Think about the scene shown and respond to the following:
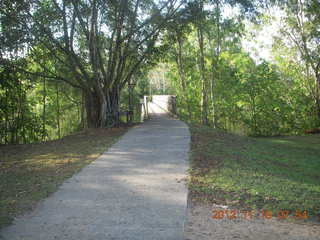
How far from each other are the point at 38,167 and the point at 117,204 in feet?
12.6

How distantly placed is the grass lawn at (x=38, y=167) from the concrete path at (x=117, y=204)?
0.28m

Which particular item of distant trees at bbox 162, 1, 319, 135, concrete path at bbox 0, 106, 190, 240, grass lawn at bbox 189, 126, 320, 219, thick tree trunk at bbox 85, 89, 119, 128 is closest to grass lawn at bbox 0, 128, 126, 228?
concrete path at bbox 0, 106, 190, 240

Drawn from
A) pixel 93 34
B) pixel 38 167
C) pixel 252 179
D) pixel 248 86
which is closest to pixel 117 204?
pixel 252 179

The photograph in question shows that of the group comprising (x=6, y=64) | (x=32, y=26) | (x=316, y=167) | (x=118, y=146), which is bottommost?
(x=316, y=167)

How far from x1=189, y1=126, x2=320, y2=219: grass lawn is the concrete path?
434mm

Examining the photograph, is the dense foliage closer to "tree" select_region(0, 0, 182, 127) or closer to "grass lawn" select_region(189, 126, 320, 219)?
"tree" select_region(0, 0, 182, 127)

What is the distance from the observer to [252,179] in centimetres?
724

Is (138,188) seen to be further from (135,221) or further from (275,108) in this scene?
(275,108)

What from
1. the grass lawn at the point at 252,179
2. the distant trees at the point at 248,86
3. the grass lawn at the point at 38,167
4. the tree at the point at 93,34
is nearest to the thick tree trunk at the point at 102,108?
the tree at the point at 93,34

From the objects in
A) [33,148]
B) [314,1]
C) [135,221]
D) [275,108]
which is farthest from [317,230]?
[275,108]

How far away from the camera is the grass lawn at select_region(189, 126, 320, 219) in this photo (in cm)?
592

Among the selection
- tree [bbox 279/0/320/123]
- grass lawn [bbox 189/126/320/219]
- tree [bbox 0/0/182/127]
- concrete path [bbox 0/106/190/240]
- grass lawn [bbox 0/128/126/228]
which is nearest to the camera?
concrete path [bbox 0/106/190/240]

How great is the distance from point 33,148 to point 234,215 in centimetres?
873

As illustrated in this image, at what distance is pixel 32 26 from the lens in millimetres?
13836
